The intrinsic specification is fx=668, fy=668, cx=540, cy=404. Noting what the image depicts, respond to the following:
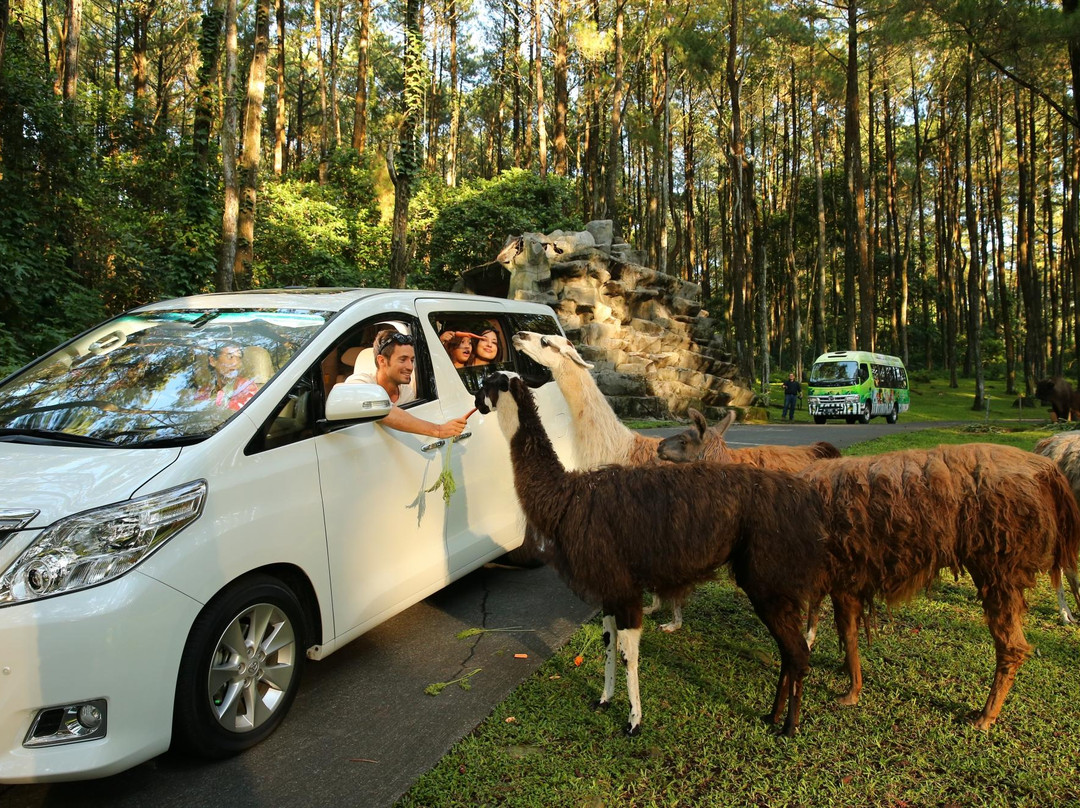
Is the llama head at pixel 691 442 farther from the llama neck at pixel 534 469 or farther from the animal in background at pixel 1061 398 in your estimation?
the animal in background at pixel 1061 398

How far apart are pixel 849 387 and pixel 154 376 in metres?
26.0

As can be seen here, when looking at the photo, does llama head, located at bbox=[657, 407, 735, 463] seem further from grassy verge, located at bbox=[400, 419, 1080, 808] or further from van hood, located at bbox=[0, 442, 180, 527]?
van hood, located at bbox=[0, 442, 180, 527]

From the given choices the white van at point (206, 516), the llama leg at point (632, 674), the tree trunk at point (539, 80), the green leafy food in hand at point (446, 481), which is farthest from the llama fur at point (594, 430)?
the tree trunk at point (539, 80)

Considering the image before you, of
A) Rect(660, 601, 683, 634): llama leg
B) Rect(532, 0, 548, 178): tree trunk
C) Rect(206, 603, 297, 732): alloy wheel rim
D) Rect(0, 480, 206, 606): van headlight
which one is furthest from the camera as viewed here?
Rect(532, 0, 548, 178): tree trunk

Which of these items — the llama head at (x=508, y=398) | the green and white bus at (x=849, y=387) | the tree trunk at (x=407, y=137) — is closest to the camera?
the llama head at (x=508, y=398)

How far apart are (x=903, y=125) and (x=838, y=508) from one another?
154 ft

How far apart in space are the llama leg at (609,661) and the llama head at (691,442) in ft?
4.82

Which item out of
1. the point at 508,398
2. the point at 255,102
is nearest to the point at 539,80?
the point at 255,102

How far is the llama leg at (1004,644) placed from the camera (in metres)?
3.44

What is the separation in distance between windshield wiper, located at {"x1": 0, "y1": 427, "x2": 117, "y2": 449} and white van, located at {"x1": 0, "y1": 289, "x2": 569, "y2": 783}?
15 millimetres

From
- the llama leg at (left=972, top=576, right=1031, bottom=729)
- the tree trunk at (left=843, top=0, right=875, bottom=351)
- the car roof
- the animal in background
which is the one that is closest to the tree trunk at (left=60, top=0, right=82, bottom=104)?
the car roof

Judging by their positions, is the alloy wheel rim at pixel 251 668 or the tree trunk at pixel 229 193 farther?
the tree trunk at pixel 229 193

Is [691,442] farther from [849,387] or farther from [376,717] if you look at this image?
[849,387]

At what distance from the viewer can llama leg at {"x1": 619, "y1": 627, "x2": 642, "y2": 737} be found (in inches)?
134
